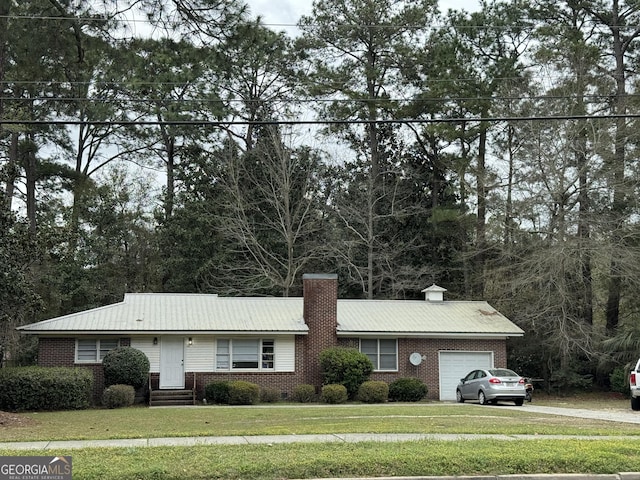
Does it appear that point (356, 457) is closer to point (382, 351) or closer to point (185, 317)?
point (185, 317)

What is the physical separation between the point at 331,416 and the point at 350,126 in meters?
28.3

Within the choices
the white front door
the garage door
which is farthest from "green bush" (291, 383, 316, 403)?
the garage door

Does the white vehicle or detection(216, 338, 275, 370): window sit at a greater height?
detection(216, 338, 275, 370): window

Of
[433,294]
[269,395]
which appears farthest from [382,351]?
[433,294]

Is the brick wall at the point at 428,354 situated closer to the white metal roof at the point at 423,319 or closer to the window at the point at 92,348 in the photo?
the white metal roof at the point at 423,319

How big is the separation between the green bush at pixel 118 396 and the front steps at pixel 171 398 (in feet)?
4.14

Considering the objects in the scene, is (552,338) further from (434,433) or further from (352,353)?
(434,433)

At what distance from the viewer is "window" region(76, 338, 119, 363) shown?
1145 inches

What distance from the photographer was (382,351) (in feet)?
105

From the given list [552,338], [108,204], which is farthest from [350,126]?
[552,338]

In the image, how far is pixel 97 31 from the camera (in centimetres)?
1642

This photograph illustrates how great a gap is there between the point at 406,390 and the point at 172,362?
380 inches

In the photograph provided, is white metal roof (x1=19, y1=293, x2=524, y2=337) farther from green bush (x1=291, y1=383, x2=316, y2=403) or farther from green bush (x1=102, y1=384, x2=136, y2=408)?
green bush (x1=102, y1=384, x2=136, y2=408)

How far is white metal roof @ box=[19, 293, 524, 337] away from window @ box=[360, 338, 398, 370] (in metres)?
0.76
